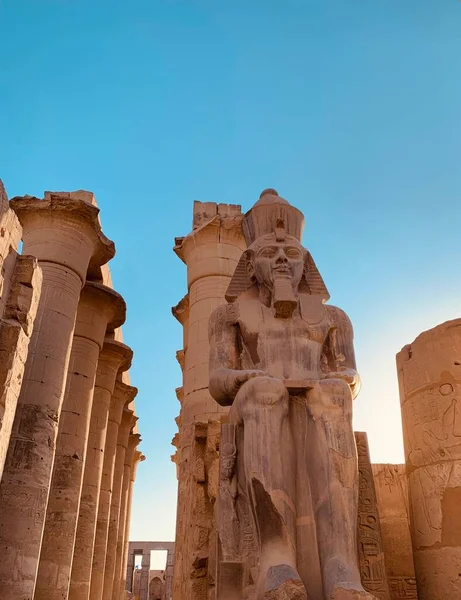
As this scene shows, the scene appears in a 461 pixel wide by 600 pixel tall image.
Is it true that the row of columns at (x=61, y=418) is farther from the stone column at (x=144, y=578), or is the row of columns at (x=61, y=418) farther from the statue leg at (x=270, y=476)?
the stone column at (x=144, y=578)

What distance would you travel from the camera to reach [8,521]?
727 centimetres

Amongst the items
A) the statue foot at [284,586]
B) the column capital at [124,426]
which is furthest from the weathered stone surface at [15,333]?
the column capital at [124,426]

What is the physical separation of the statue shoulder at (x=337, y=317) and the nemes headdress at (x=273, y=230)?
0.53 feet

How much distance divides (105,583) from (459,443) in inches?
502

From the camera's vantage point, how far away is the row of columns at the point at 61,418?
746cm

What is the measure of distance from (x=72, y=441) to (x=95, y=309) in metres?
2.85

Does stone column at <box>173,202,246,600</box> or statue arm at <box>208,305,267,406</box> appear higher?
stone column at <box>173,202,246,600</box>

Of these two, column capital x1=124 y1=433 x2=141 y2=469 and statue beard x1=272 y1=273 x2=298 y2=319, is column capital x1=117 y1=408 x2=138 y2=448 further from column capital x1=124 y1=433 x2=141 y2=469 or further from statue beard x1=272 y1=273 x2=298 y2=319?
statue beard x1=272 y1=273 x2=298 y2=319

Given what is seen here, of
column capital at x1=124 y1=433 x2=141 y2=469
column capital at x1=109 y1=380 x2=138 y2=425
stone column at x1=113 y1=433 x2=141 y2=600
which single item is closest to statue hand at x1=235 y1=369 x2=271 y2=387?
column capital at x1=109 y1=380 x2=138 y2=425

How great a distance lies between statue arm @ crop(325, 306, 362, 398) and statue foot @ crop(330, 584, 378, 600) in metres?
1.50

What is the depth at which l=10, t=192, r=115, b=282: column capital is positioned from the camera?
9477 millimetres

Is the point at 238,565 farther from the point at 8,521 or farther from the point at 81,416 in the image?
the point at 81,416

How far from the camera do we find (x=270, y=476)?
11.4ft

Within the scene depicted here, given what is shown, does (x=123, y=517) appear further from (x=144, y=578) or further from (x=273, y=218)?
(x=144, y=578)
